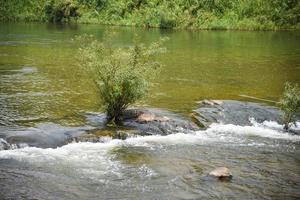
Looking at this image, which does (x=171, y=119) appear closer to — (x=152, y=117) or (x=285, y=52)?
(x=152, y=117)

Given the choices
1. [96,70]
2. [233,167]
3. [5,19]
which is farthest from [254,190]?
[5,19]

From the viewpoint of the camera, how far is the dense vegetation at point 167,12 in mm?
68812

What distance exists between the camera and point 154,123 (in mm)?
18891

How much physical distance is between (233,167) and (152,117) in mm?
5236

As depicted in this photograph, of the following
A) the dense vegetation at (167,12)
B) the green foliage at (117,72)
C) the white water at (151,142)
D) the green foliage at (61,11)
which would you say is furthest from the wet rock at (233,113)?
the green foliage at (61,11)

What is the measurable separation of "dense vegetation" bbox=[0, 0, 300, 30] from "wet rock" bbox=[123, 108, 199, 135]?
51.3m

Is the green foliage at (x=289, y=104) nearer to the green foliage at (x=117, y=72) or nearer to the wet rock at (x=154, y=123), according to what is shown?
the wet rock at (x=154, y=123)

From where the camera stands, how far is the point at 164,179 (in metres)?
13.6

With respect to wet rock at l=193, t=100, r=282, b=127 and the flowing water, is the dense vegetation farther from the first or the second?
wet rock at l=193, t=100, r=282, b=127

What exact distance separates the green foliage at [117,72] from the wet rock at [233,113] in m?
3.23

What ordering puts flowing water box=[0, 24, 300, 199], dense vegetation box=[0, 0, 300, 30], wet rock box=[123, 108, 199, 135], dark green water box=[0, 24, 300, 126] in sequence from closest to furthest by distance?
flowing water box=[0, 24, 300, 199] → wet rock box=[123, 108, 199, 135] → dark green water box=[0, 24, 300, 126] → dense vegetation box=[0, 0, 300, 30]

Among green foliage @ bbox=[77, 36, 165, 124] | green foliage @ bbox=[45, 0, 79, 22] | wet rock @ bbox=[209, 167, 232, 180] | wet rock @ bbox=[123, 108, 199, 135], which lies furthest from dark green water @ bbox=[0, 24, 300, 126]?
green foliage @ bbox=[45, 0, 79, 22]

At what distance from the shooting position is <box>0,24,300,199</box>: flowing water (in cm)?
1288

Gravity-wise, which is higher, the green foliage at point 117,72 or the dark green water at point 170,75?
the green foliage at point 117,72
